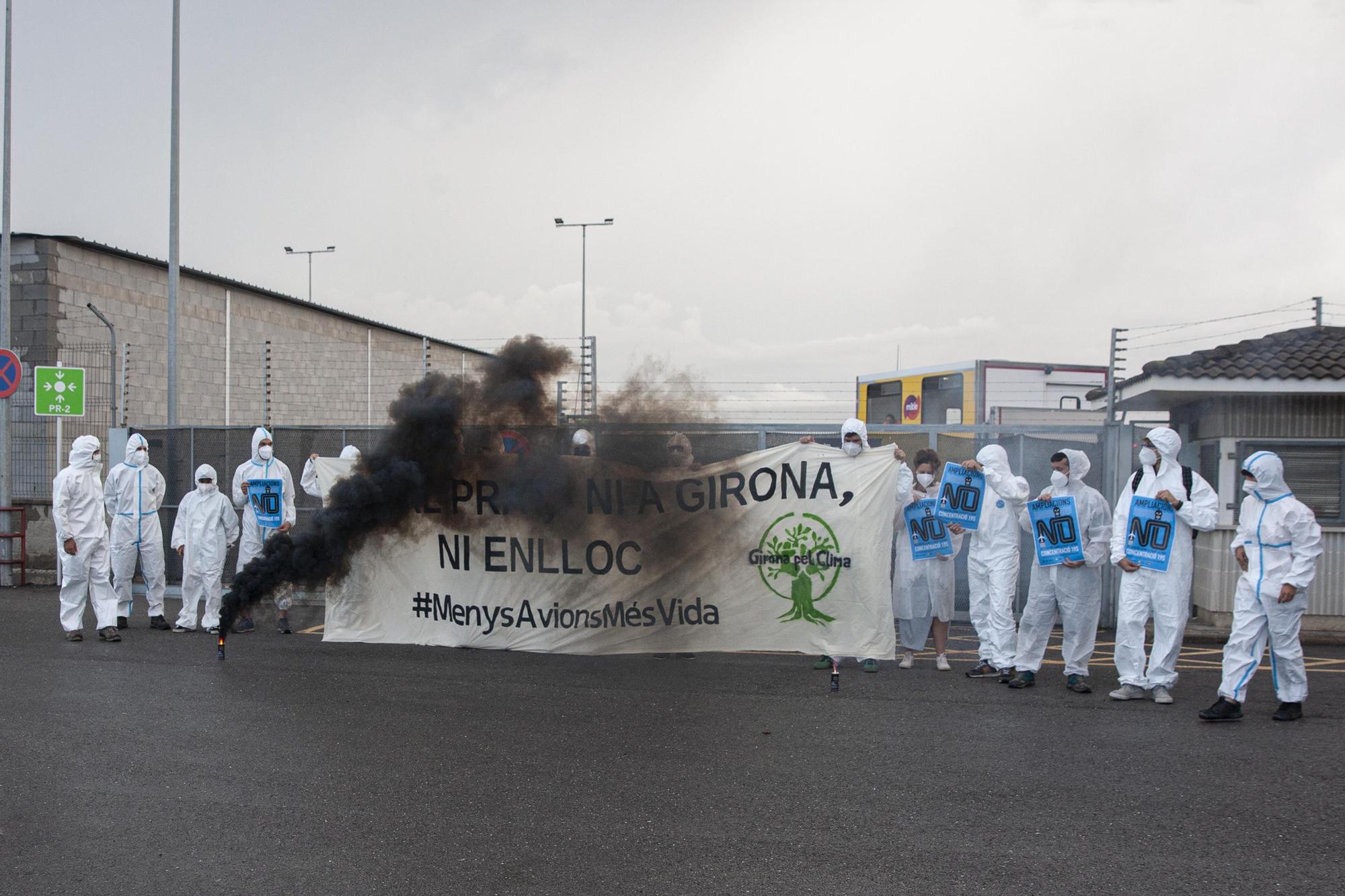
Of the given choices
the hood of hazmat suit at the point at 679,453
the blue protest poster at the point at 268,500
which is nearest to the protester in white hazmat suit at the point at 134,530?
the blue protest poster at the point at 268,500

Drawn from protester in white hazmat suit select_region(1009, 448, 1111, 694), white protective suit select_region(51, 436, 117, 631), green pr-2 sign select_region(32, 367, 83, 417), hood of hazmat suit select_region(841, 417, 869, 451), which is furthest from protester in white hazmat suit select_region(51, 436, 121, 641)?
protester in white hazmat suit select_region(1009, 448, 1111, 694)

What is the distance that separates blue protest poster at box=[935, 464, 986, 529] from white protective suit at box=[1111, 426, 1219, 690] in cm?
115

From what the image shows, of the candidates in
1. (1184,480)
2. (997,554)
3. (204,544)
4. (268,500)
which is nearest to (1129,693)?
(997,554)

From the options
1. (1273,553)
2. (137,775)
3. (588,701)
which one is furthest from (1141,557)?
(137,775)

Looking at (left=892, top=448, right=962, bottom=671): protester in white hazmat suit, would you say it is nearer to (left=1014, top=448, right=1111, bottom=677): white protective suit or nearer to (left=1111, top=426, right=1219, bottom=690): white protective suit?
(left=1014, top=448, right=1111, bottom=677): white protective suit

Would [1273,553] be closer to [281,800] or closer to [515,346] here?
[515,346]

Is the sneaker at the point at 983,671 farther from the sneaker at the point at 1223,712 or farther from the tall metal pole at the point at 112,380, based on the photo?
the tall metal pole at the point at 112,380

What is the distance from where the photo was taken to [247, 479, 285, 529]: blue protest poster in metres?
10.5

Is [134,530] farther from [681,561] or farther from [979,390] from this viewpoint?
[979,390]

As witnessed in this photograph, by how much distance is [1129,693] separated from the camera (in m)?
7.35

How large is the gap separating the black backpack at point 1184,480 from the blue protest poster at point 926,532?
148cm

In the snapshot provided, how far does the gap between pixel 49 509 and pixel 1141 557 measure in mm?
14999

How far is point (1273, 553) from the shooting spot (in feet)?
23.0

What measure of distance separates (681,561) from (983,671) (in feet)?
8.87
